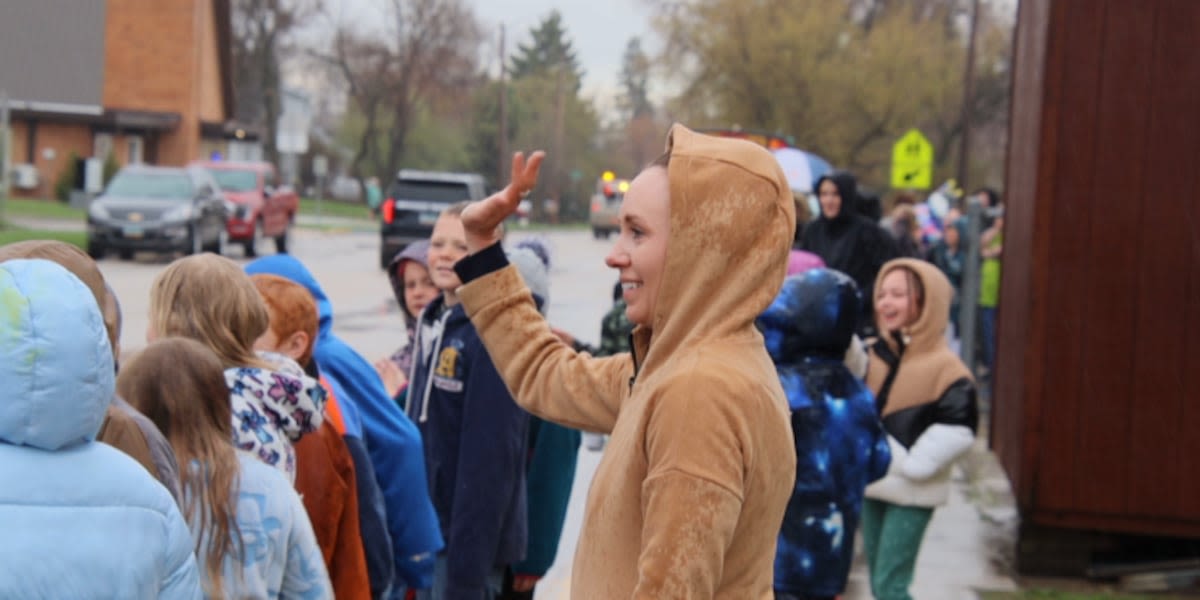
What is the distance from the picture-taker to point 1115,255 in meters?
7.88

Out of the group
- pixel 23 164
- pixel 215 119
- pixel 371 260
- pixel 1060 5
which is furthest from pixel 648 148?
pixel 1060 5

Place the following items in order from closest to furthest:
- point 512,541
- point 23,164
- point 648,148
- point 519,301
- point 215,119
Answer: point 519,301, point 512,541, point 23,164, point 215,119, point 648,148

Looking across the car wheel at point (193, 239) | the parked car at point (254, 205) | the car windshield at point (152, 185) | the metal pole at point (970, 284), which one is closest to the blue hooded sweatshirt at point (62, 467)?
the metal pole at point (970, 284)

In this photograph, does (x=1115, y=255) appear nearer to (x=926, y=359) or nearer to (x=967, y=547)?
(x=926, y=359)

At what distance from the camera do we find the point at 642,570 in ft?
8.37

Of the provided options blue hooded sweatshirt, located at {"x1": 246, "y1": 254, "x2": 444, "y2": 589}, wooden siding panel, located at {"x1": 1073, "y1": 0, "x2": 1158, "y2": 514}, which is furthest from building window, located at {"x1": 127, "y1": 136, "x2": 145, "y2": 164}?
blue hooded sweatshirt, located at {"x1": 246, "y1": 254, "x2": 444, "y2": 589}

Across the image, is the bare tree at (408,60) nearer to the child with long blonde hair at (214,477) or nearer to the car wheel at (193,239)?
the car wheel at (193,239)

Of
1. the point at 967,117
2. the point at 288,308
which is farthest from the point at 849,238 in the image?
the point at 967,117

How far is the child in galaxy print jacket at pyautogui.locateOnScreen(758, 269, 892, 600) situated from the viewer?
4.77m

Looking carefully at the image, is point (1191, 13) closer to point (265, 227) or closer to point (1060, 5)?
point (1060, 5)

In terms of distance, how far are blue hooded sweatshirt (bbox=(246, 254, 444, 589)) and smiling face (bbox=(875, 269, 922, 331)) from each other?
266 centimetres

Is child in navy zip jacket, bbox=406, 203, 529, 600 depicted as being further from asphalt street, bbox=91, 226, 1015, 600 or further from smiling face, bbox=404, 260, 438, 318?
asphalt street, bbox=91, 226, 1015, 600

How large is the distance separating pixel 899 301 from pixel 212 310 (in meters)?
3.61

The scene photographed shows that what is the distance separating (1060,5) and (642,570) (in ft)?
20.2
